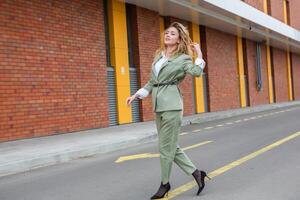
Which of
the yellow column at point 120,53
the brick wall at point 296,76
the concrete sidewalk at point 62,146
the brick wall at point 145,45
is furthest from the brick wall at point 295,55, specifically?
the concrete sidewalk at point 62,146

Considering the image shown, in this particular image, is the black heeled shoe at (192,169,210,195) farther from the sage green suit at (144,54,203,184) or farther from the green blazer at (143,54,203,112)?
the green blazer at (143,54,203,112)

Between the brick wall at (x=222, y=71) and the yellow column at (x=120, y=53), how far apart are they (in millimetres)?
8192

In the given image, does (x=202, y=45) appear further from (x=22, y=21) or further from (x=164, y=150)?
(x=164, y=150)

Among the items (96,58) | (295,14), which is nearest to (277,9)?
(295,14)

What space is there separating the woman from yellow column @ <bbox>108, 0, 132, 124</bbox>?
1156 centimetres

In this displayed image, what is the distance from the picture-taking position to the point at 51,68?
1384cm

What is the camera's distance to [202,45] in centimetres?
2534

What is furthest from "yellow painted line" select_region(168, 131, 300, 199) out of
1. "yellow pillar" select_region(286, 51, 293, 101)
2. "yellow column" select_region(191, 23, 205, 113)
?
"yellow pillar" select_region(286, 51, 293, 101)

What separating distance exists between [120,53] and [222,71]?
34.9ft

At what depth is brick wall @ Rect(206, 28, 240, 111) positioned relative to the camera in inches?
1009

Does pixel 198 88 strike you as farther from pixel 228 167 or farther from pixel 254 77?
pixel 228 167

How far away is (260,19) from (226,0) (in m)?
6.03

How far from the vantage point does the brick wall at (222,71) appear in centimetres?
2562

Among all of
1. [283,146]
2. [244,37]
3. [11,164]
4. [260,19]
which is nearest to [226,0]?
[260,19]
